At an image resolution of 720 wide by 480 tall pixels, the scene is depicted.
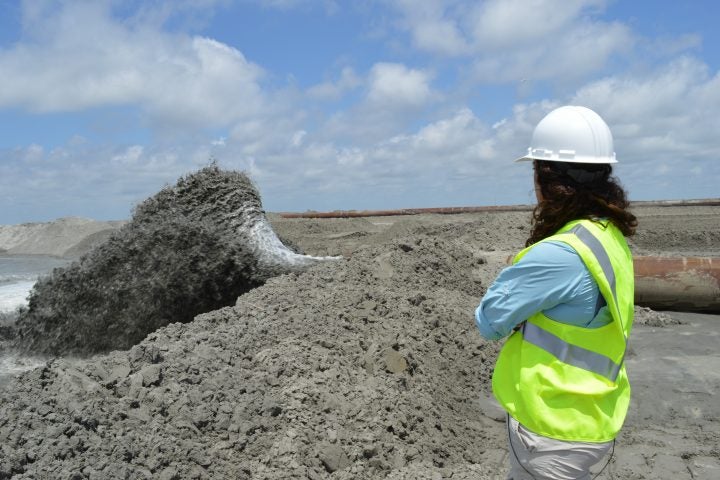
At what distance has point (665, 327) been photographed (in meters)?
7.17

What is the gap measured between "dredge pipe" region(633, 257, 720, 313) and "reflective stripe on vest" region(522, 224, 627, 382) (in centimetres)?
644

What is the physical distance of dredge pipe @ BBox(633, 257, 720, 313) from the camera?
777 cm

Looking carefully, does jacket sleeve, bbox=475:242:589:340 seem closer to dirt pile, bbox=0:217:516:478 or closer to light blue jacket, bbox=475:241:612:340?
light blue jacket, bbox=475:241:612:340

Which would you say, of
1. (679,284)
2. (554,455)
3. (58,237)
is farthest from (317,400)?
(58,237)

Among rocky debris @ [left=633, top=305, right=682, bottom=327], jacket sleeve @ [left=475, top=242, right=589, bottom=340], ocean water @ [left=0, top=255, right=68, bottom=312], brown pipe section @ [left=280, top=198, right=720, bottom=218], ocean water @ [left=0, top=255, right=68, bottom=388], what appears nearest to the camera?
jacket sleeve @ [left=475, top=242, right=589, bottom=340]

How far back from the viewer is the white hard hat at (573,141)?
7.50 feet

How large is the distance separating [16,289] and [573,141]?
1242 centimetres

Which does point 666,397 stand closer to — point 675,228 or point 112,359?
point 112,359

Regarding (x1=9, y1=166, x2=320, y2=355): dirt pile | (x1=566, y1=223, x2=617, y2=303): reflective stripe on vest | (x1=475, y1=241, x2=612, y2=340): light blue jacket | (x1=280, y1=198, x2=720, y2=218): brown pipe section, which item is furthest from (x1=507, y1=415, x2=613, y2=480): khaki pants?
(x1=280, y1=198, x2=720, y2=218): brown pipe section

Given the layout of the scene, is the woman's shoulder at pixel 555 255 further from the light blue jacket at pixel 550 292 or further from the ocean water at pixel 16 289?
the ocean water at pixel 16 289

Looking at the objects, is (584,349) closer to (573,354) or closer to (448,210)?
(573,354)

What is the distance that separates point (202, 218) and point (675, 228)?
42.0ft

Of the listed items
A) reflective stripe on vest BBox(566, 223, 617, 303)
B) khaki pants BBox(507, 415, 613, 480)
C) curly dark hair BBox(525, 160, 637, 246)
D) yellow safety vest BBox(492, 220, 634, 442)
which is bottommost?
khaki pants BBox(507, 415, 613, 480)

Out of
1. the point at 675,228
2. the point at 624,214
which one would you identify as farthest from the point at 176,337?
the point at 675,228
